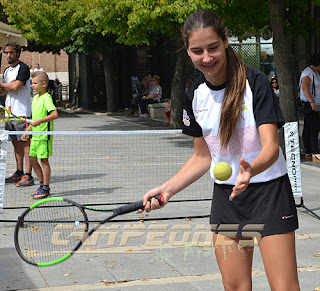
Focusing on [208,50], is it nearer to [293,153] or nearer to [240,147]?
[240,147]

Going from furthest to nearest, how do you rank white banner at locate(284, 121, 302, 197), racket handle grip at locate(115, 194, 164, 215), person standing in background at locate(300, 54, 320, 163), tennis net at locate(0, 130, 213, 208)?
person standing in background at locate(300, 54, 320, 163) < tennis net at locate(0, 130, 213, 208) < white banner at locate(284, 121, 302, 197) < racket handle grip at locate(115, 194, 164, 215)

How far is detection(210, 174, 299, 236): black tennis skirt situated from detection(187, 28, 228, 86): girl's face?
Answer: 63cm

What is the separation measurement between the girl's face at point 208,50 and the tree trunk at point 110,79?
26.6 m

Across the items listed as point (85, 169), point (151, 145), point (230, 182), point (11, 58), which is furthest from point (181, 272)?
point (151, 145)

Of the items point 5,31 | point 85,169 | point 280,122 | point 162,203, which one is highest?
point 5,31

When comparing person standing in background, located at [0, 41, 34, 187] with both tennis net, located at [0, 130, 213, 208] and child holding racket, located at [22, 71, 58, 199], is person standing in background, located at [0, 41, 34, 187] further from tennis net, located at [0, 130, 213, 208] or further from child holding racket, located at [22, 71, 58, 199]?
child holding racket, located at [22, 71, 58, 199]

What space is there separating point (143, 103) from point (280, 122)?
23201mm

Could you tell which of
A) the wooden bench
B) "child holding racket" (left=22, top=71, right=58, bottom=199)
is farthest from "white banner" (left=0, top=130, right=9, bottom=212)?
the wooden bench

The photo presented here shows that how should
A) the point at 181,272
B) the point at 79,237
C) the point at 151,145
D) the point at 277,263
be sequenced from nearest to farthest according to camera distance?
the point at 277,263 → the point at 79,237 → the point at 181,272 → the point at 151,145

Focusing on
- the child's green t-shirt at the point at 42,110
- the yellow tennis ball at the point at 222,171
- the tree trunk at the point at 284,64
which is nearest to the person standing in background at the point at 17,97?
the child's green t-shirt at the point at 42,110

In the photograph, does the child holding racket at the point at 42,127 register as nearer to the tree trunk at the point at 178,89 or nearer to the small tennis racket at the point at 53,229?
the small tennis racket at the point at 53,229

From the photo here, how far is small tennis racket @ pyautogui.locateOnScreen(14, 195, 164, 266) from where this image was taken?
12.1ft

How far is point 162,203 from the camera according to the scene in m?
3.20

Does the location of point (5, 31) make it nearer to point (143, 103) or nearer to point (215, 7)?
point (215, 7)
